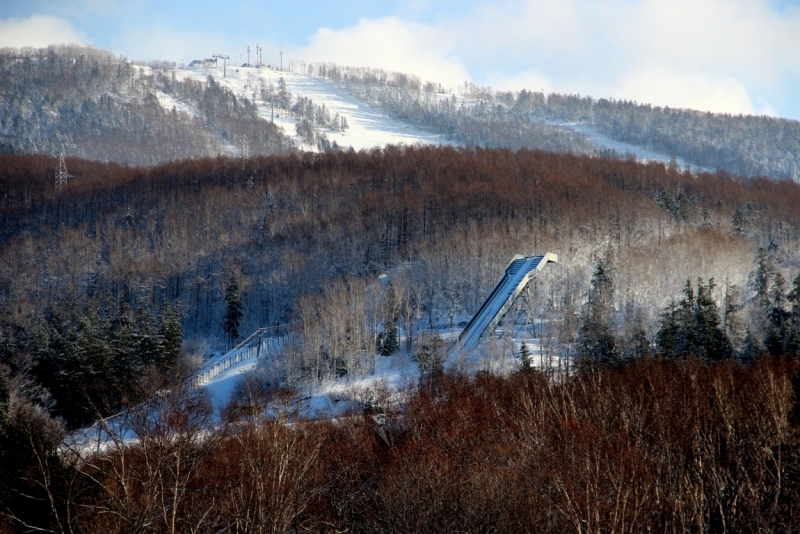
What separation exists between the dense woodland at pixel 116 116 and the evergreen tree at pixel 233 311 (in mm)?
89380

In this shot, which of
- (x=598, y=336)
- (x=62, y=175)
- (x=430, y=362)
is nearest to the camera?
(x=598, y=336)

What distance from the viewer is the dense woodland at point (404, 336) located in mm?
14422

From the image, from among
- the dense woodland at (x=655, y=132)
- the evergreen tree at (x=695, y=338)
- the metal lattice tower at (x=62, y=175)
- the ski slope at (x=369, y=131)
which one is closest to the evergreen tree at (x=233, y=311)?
the evergreen tree at (x=695, y=338)

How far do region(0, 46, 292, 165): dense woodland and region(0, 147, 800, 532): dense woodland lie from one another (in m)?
31.7

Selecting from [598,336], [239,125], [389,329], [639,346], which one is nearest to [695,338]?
[639,346]

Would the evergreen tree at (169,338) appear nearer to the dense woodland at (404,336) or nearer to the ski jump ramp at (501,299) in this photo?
the dense woodland at (404,336)

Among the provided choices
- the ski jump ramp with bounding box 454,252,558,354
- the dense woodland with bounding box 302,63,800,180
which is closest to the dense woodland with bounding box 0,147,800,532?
the ski jump ramp with bounding box 454,252,558,354

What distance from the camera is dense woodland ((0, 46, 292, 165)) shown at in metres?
152

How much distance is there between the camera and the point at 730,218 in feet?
275

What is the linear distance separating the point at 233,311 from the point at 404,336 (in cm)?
1933

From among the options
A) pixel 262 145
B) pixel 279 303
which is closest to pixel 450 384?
pixel 279 303

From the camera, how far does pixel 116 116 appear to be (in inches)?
6609

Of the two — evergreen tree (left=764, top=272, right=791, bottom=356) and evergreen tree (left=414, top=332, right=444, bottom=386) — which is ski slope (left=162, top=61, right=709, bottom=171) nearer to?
evergreen tree (left=764, top=272, right=791, bottom=356)

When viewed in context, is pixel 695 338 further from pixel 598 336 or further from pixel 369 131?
pixel 369 131
